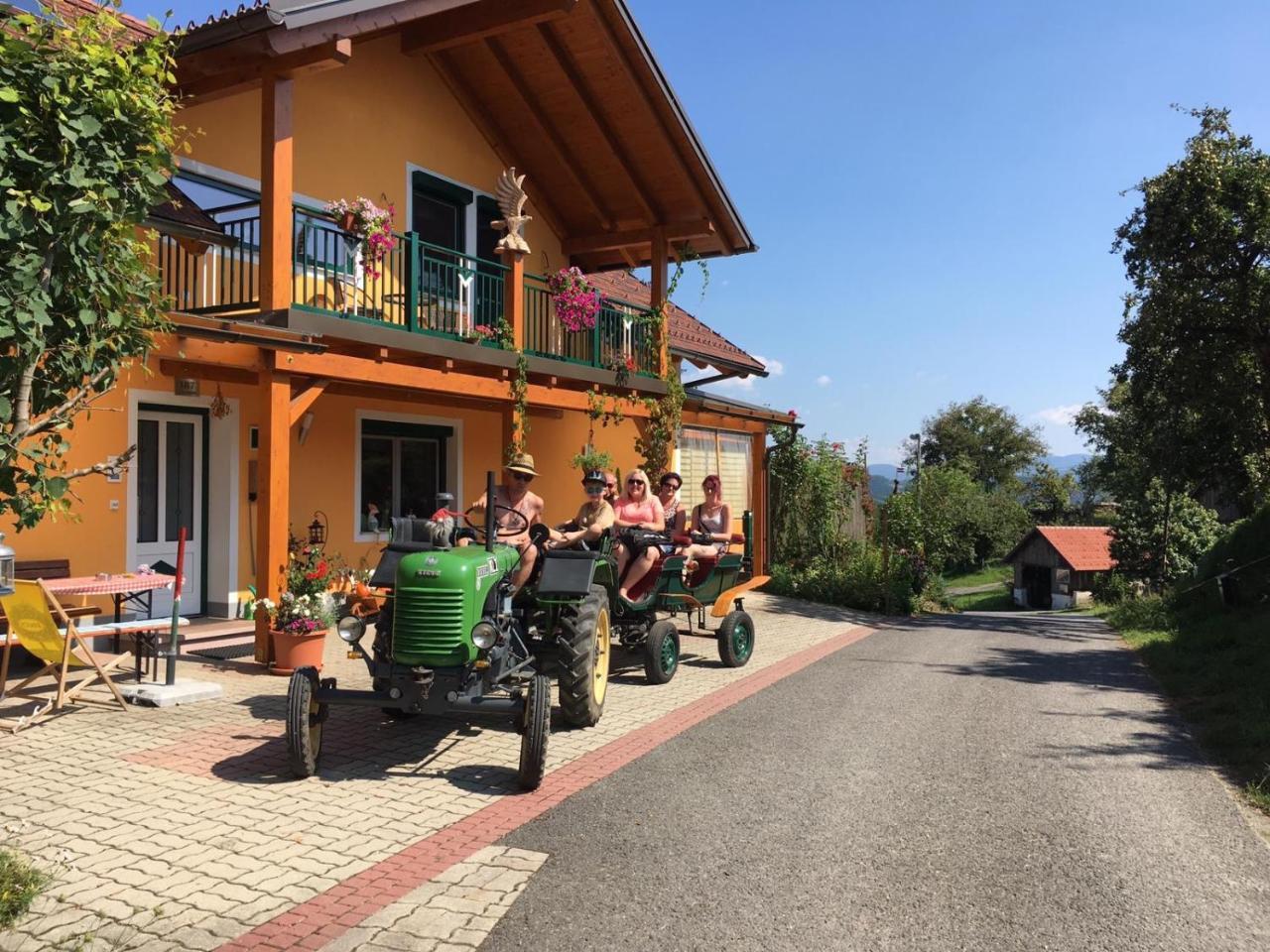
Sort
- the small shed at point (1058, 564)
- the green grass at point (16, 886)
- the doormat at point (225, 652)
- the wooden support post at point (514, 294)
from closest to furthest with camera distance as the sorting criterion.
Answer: the green grass at point (16, 886), the doormat at point (225, 652), the wooden support post at point (514, 294), the small shed at point (1058, 564)

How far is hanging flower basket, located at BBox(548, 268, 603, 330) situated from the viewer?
1193 centimetres

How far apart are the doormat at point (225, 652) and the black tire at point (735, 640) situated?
459 centimetres

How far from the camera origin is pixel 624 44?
11992 millimetres

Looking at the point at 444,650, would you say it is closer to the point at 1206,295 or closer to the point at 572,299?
the point at 572,299

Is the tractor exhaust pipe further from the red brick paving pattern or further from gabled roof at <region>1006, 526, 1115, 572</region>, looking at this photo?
gabled roof at <region>1006, 526, 1115, 572</region>

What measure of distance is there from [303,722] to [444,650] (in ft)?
2.79

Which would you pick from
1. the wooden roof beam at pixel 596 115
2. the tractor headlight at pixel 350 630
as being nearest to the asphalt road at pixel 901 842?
the tractor headlight at pixel 350 630

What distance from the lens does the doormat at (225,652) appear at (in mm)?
8508

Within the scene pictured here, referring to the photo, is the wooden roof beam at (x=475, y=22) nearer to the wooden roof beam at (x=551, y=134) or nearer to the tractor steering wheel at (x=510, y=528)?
the wooden roof beam at (x=551, y=134)

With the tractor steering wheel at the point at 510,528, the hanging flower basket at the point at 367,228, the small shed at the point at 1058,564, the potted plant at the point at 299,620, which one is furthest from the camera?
the small shed at the point at 1058,564

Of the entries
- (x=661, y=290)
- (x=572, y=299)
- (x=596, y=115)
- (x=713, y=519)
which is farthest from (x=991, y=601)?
(x=713, y=519)

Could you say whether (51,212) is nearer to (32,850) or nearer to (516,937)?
(32,850)

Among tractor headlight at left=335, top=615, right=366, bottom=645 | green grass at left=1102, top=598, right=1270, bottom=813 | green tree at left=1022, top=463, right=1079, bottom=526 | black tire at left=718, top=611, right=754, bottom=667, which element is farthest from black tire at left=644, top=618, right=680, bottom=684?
green tree at left=1022, top=463, right=1079, bottom=526

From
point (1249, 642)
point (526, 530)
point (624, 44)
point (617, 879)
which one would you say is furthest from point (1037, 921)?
point (624, 44)
